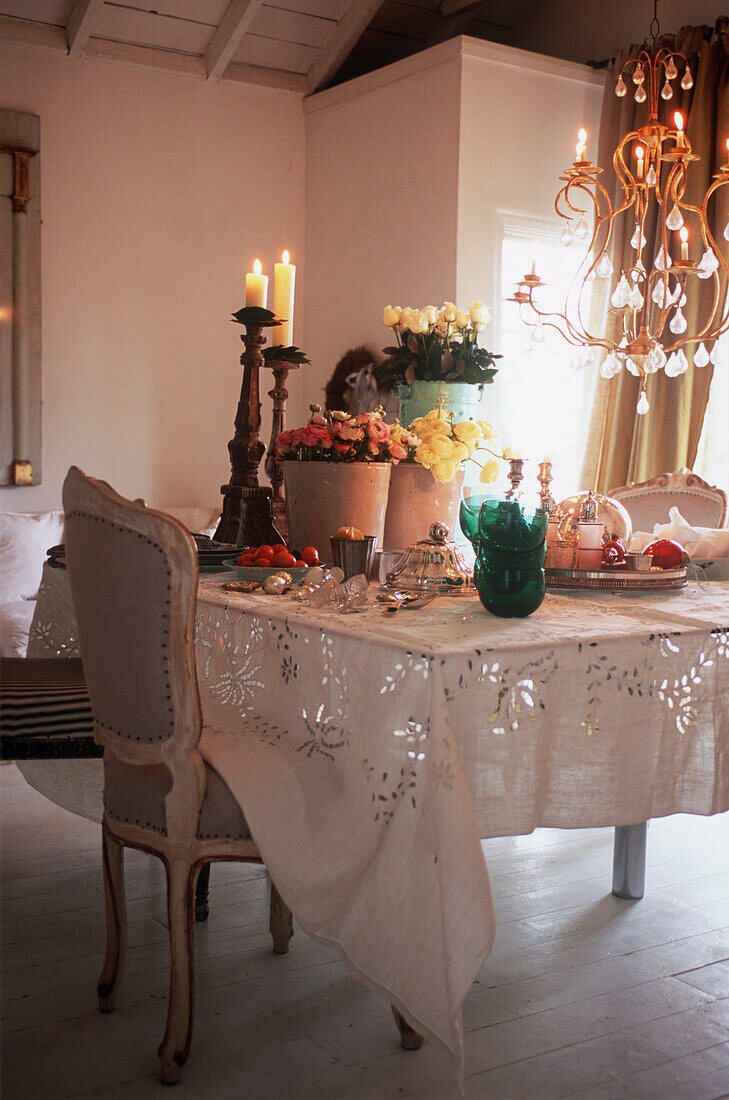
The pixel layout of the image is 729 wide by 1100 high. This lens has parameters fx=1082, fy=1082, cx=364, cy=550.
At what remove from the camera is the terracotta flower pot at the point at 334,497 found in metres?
2.26

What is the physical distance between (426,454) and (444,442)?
47 millimetres

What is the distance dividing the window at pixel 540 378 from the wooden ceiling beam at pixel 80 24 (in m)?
1.94

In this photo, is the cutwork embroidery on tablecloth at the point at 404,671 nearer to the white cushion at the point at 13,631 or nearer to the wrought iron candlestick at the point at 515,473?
the wrought iron candlestick at the point at 515,473

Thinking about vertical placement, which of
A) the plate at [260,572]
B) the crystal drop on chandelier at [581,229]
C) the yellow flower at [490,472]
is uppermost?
the crystal drop on chandelier at [581,229]

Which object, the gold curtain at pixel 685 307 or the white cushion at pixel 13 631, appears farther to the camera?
the gold curtain at pixel 685 307

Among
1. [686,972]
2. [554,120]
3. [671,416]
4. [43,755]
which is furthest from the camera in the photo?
[554,120]

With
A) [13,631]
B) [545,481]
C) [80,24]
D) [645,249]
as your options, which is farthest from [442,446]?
[80,24]

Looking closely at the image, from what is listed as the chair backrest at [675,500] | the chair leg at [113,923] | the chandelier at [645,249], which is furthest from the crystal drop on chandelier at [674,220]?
the chair leg at [113,923]

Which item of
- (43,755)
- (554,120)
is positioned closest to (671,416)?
(554,120)

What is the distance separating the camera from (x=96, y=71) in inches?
192

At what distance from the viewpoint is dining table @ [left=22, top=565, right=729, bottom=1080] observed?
137 centimetres

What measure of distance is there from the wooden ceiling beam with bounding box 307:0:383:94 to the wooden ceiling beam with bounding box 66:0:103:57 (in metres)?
1.13

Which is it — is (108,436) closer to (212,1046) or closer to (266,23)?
(266,23)

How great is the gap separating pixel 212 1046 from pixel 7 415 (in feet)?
11.6
